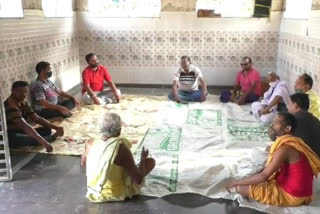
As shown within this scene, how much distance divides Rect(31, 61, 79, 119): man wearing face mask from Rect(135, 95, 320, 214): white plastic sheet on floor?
4.06 ft

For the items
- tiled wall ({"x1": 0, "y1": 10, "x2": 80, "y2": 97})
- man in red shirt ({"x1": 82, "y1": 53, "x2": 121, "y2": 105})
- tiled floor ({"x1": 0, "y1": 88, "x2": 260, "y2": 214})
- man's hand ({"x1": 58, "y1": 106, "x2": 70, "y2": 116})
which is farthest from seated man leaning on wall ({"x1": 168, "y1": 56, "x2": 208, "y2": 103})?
tiled floor ({"x1": 0, "y1": 88, "x2": 260, "y2": 214})

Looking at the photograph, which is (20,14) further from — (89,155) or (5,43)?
(89,155)

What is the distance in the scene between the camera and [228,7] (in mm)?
6359

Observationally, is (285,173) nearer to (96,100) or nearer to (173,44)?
(96,100)

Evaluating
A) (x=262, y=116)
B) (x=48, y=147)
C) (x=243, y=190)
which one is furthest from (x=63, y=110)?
(x=243, y=190)

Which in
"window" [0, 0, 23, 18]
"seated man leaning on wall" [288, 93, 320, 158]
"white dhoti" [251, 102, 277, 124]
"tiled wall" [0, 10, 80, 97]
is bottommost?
"white dhoti" [251, 102, 277, 124]

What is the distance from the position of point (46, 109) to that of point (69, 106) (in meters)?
0.45

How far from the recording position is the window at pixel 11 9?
4139mm

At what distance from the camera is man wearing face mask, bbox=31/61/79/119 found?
441 centimetres

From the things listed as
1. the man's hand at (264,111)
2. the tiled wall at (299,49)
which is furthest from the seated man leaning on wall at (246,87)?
the man's hand at (264,111)

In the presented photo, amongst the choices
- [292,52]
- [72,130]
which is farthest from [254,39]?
[72,130]

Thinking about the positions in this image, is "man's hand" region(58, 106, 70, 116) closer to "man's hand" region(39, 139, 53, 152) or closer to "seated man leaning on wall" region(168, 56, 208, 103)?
"man's hand" region(39, 139, 53, 152)

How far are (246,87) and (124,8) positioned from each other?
2.66 m

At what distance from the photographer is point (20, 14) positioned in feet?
14.4
